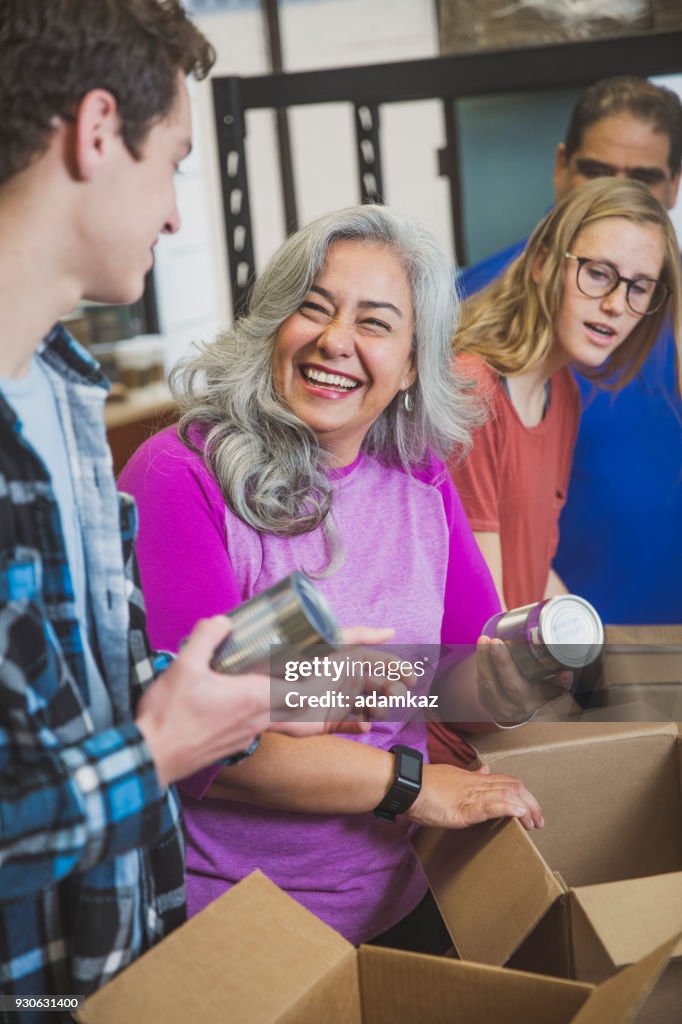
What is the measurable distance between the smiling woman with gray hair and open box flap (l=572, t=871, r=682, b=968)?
20cm

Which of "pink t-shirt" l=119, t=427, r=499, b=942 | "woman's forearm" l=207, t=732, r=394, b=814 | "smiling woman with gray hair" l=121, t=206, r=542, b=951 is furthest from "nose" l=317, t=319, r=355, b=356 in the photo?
"woman's forearm" l=207, t=732, r=394, b=814

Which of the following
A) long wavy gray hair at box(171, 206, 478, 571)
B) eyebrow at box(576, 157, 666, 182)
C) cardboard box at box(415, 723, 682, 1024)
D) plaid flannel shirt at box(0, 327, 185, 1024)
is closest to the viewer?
plaid flannel shirt at box(0, 327, 185, 1024)

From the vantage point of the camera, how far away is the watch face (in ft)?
4.10

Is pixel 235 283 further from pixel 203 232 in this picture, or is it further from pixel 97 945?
pixel 203 232

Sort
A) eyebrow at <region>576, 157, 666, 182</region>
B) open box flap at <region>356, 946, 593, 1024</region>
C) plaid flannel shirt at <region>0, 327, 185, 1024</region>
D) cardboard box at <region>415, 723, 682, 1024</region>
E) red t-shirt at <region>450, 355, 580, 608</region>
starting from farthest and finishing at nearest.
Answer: eyebrow at <region>576, 157, 666, 182</region>, red t-shirt at <region>450, 355, 580, 608</region>, cardboard box at <region>415, 723, 682, 1024</region>, open box flap at <region>356, 946, 593, 1024</region>, plaid flannel shirt at <region>0, 327, 185, 1024</region>

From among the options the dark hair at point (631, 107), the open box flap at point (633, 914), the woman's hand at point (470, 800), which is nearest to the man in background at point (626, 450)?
the dark hair at point (631, 107)

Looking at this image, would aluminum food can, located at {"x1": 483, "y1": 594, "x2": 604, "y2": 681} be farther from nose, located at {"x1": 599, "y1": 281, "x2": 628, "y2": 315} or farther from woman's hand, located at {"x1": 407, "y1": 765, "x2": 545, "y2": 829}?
nose, located at {"x1": 599, "y1": 281, "x2": 628, "y2": 315}

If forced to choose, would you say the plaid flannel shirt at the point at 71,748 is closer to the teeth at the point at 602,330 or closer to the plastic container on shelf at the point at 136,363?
the teeth at the point at 602,330

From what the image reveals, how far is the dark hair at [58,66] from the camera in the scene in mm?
766

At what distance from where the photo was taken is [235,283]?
2.14m

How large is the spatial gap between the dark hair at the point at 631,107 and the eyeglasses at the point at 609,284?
248 millimetres

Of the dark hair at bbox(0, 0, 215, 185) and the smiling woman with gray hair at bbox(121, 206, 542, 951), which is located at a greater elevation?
the dark hair at bbox(0, 0, 215, 185)

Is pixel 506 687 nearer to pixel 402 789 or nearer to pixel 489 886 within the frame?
pixel 402 789

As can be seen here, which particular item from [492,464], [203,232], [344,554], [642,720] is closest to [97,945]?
[344,554]
